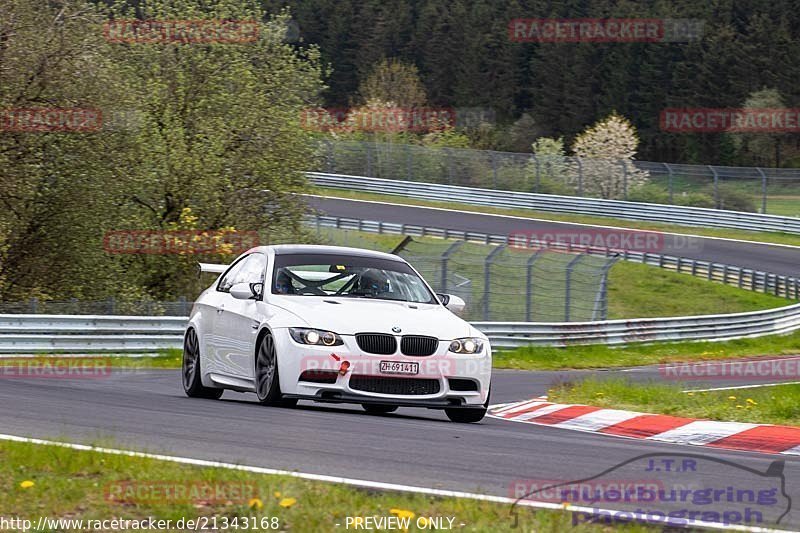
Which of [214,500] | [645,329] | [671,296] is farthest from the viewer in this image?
[671,296]

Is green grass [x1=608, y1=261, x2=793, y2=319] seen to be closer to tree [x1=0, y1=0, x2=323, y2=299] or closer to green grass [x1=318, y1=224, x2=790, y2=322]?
green grass [x1=318, y1=224, x2=790, y2=322]

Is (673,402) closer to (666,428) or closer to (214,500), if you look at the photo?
(666,428)

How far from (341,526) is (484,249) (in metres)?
35.9

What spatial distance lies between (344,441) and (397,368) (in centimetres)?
211

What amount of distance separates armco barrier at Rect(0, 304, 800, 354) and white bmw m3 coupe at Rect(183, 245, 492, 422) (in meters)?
9.13

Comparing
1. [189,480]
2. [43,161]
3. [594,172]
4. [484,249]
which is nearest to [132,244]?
[43,161]

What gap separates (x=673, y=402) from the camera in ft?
44.7

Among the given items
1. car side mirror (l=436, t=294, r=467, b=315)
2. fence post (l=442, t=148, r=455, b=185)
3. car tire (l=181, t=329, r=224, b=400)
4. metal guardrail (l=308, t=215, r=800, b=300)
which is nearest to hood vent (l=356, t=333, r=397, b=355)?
car side mirror (l=436, t=294, r=467, b=315)

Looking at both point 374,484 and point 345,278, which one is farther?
point 345,278

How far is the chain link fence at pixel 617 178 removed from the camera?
5284cm

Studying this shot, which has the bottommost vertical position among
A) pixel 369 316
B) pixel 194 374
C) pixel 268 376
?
pixel 194 374

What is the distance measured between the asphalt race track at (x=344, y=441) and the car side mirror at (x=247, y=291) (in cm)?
97

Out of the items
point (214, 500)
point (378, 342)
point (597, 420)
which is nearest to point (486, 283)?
point (597, 420)

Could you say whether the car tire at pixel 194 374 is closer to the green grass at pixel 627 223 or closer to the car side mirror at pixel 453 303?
the car side mirror at pixel 453 303
